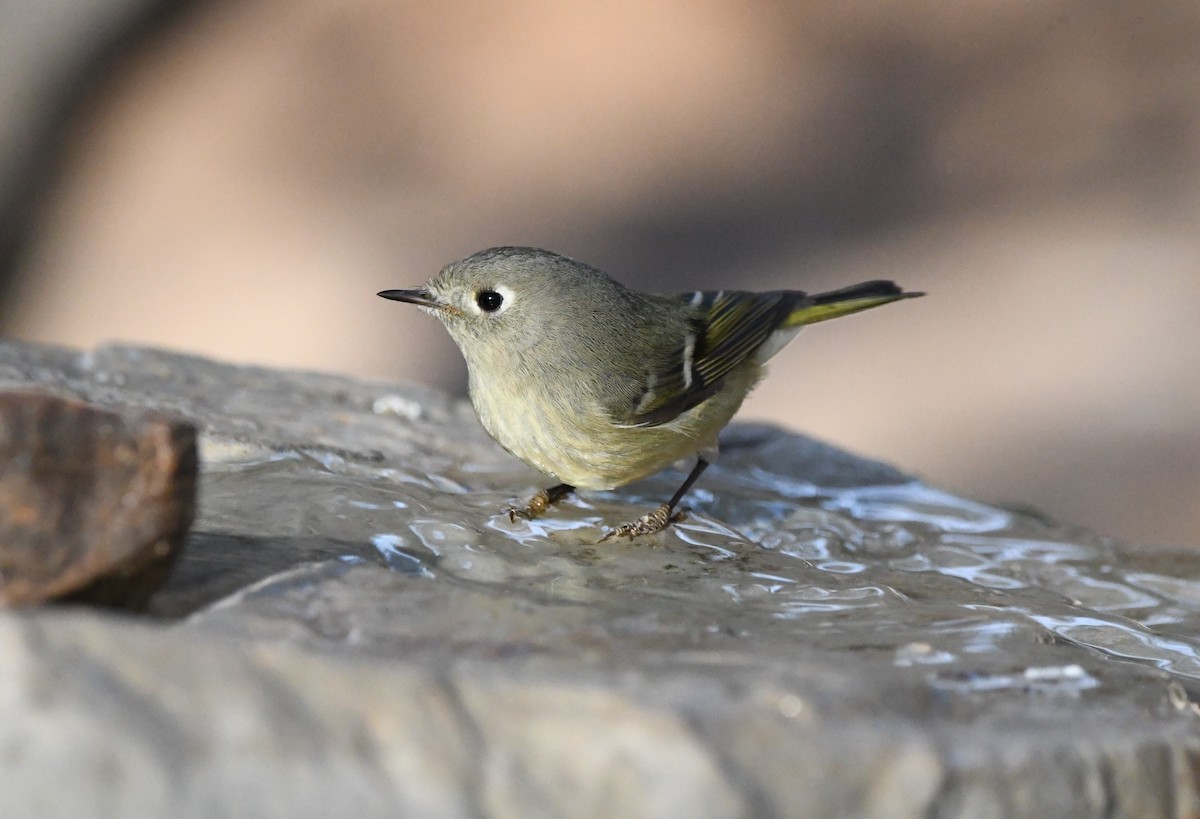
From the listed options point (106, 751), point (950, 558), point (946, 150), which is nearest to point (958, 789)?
point (106, 751)

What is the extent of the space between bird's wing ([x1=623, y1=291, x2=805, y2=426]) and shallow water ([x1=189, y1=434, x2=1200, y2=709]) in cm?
26

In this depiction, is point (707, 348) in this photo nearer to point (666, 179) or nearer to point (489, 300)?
point (489, 300)

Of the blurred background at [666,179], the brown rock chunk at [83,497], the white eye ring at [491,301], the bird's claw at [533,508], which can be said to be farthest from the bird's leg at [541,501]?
the blurred background at [666,179]

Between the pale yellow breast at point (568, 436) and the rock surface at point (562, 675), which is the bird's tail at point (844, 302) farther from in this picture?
the rock surface at point (562, 675)

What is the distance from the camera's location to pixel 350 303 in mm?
7117

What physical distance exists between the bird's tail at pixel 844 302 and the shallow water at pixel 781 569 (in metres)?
0.49

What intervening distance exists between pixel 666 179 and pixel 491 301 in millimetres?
4372

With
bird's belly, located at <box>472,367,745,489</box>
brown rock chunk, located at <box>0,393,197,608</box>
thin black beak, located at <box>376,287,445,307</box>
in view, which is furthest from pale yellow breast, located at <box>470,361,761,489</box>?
brown rock chunk, located at <box>0,393,197,608</box>

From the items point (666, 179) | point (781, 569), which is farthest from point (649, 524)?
point (666, 179)

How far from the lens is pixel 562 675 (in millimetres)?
1433

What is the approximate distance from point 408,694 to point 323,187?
6.30 meters

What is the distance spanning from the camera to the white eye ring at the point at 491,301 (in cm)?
302

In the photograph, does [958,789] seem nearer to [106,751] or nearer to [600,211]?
[106,751]

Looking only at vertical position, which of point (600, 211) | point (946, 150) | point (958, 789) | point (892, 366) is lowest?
point (958, 789)
